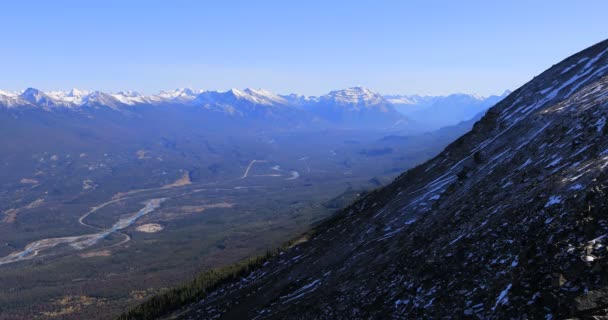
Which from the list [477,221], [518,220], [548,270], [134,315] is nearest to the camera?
[548,270]

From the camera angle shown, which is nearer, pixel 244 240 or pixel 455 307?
pixel 455 307

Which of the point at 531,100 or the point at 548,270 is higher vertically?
the point at 531,100

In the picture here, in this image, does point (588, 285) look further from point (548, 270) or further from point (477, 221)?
point (477, 221)

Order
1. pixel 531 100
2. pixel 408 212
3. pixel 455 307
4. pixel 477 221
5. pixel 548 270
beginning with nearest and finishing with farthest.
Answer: pixel 548 270
pixel 455 307
pixel 477 221
pixel 408 212
pixel 531 100

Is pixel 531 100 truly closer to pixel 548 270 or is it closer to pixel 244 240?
pixel 548 270

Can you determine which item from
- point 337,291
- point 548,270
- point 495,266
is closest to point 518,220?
point 495,266

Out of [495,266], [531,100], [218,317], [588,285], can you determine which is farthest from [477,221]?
[531,100]
